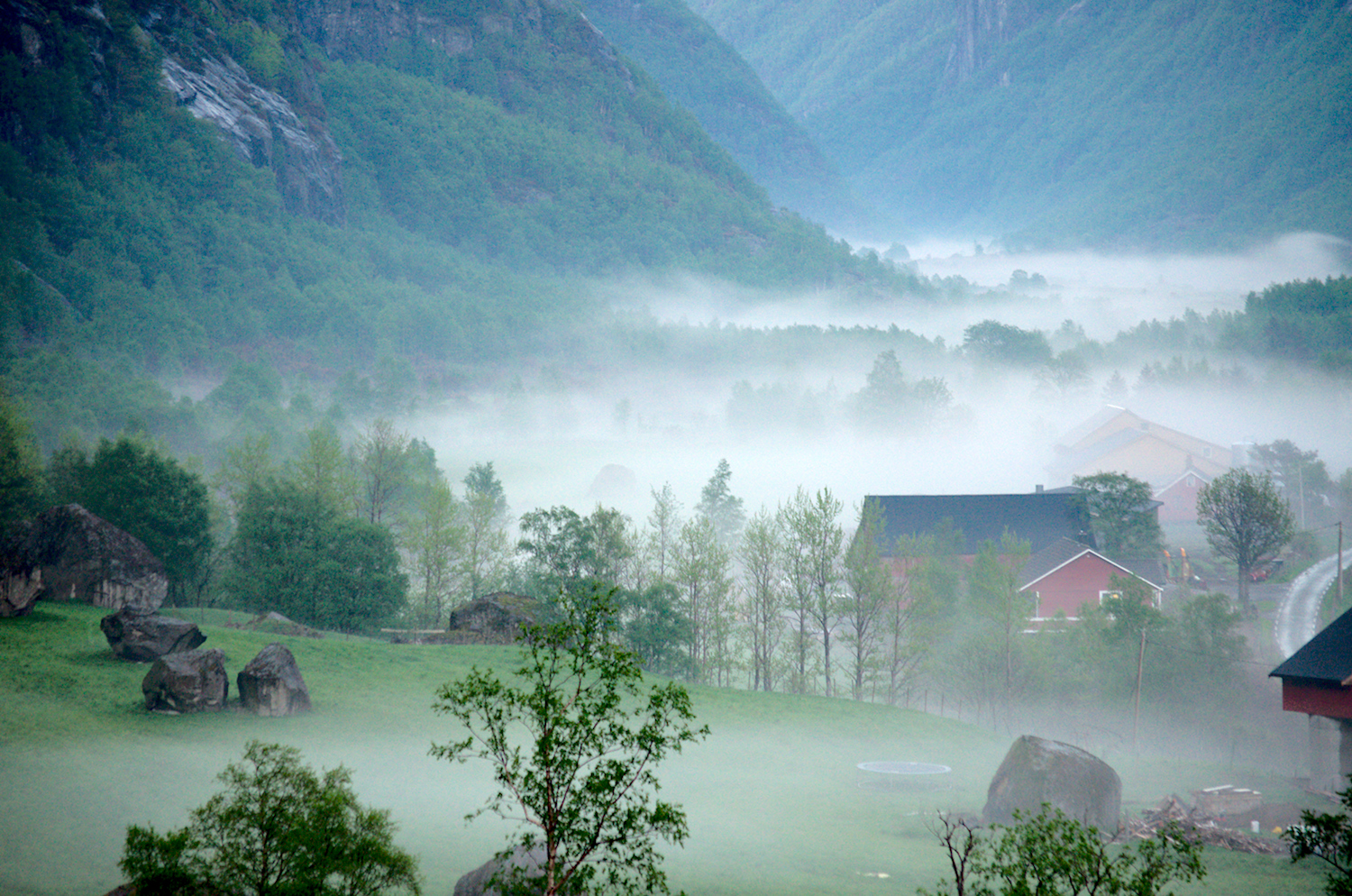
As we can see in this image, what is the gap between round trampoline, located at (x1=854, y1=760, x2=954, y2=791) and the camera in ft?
134

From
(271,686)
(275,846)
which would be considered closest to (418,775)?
(271,686)

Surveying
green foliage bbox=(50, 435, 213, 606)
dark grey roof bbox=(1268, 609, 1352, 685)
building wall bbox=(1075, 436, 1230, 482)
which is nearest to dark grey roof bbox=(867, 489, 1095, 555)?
building wall bbox=(1075, 436, 1230, 482)

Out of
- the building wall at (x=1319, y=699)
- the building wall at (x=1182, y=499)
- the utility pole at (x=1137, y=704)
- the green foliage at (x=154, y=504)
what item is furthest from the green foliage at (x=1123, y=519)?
the green foliage at (x=154, y=504)

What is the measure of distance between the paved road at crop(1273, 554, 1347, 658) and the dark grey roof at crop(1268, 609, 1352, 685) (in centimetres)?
2041

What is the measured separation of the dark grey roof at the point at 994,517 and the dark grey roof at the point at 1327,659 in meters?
42.4

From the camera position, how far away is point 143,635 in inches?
1556

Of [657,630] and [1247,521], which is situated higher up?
[1247,521]

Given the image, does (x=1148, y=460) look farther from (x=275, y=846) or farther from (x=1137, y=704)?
(x=275, y=846)

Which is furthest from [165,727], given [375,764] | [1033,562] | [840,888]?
[1033,562]

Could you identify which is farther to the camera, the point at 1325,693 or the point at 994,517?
the point at 994,517

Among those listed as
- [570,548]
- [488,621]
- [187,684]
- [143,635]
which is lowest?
A: [187,684]

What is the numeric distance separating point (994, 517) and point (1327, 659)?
47.2 m

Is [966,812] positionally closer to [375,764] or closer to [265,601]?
[375,764]

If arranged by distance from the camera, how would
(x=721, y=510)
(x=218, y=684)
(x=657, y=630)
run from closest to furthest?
(x=218, y=684) → (x=657, y=630) → (x=721, y=510)
